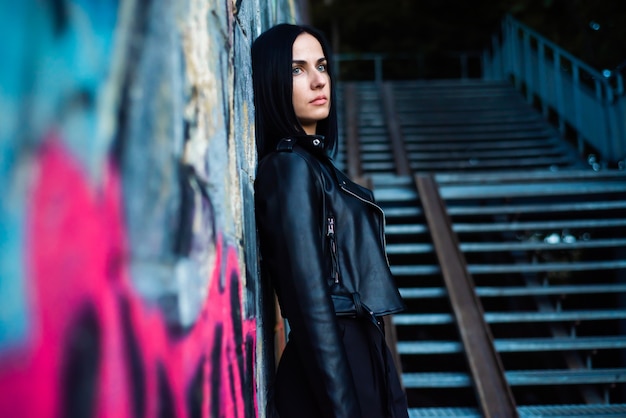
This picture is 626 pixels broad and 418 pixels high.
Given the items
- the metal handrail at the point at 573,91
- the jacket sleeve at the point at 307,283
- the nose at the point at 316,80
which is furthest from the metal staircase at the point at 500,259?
the nose at the point at 316,80

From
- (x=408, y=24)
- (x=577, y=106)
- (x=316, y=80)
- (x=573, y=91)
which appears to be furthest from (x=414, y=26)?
(x=316, y=80)

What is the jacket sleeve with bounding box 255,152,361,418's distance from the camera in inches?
54.9

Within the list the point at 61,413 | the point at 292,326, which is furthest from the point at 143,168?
the point at 292,326

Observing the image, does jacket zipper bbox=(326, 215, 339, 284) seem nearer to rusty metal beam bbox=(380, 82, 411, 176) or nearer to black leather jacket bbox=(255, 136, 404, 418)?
black leather jacket bbox=(255, 136, 404, 418)

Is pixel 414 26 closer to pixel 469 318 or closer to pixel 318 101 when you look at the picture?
pixel 469 318

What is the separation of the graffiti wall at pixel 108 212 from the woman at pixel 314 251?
31 centimetres

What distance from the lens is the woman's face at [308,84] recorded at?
1848 mm

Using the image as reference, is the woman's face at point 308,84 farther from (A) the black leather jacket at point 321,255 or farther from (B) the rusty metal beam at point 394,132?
(B) the rusty metal beam at point 394,132

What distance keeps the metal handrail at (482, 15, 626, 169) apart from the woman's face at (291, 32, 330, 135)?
5.34 meters

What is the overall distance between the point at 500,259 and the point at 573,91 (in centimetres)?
287

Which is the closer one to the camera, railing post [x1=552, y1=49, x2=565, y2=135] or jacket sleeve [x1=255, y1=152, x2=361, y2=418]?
jacket sleeve [x1=255, y1=152, x2=361, y2=418]

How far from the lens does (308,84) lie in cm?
186

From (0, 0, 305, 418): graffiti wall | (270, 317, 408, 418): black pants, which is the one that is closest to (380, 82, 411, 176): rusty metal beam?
Result: (270, 317, 408, 418): black pants

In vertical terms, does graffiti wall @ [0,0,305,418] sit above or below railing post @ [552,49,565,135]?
below
